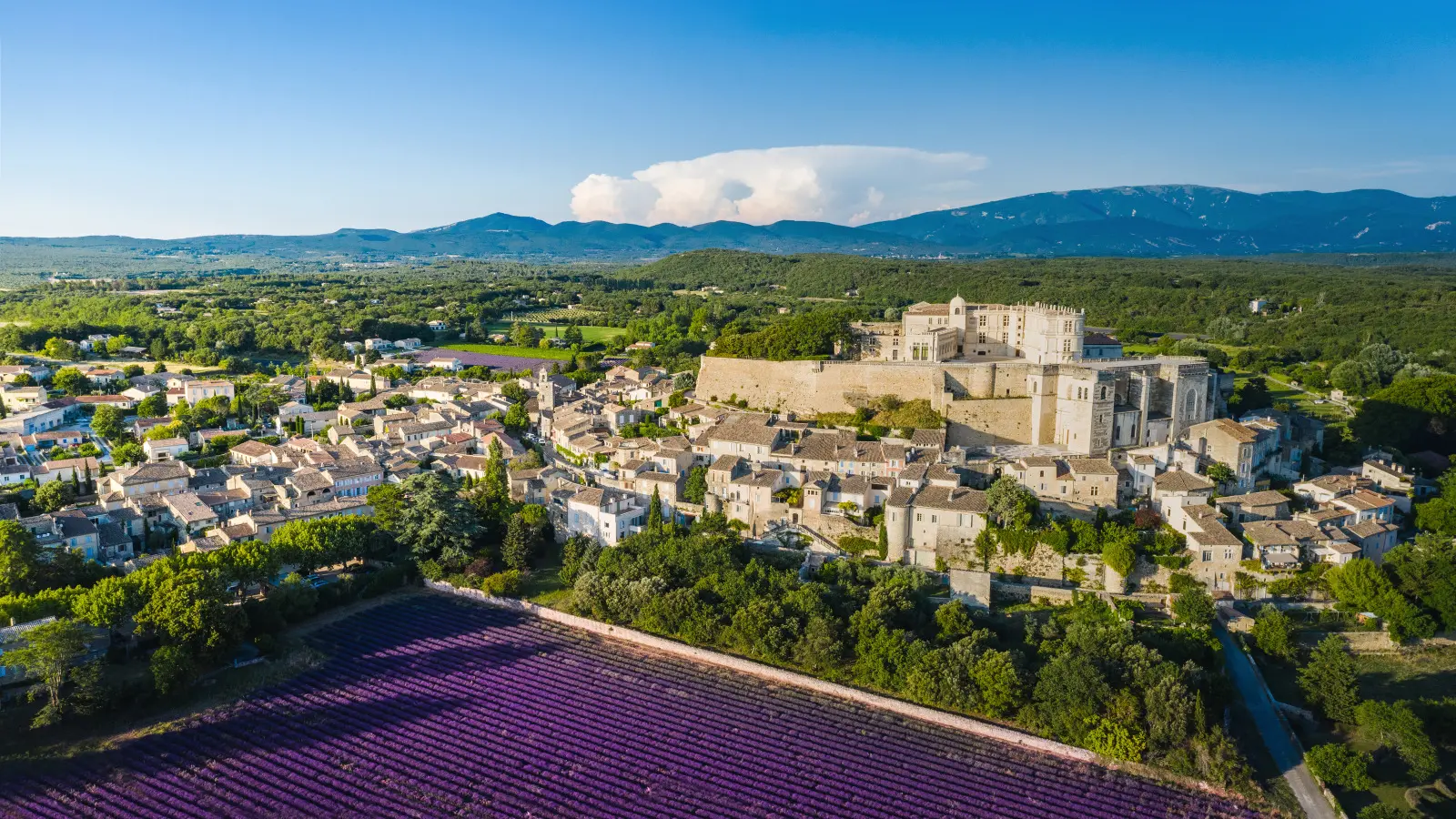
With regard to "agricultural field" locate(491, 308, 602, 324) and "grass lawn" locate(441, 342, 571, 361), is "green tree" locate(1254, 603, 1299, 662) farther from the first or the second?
"agricultural field" locate(491, 308, 602, 324)

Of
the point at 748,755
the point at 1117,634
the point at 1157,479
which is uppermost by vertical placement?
the point at 1157,479

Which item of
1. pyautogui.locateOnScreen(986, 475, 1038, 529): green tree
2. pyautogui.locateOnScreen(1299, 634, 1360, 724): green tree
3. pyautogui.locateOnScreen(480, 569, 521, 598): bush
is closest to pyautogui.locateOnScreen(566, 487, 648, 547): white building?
pyautogui.locateOnScreen(480, 569, 521, 598): bush

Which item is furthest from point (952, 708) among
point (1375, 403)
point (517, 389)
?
point (517, 389)

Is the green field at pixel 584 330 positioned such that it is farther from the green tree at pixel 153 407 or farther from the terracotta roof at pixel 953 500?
the terracotta roof at pixel 953 500

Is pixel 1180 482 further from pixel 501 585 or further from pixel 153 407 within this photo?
pixel 153 407

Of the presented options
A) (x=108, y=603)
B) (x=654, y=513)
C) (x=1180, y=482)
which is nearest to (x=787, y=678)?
(x=654, y=513)

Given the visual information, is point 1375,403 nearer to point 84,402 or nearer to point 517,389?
point 517,389
